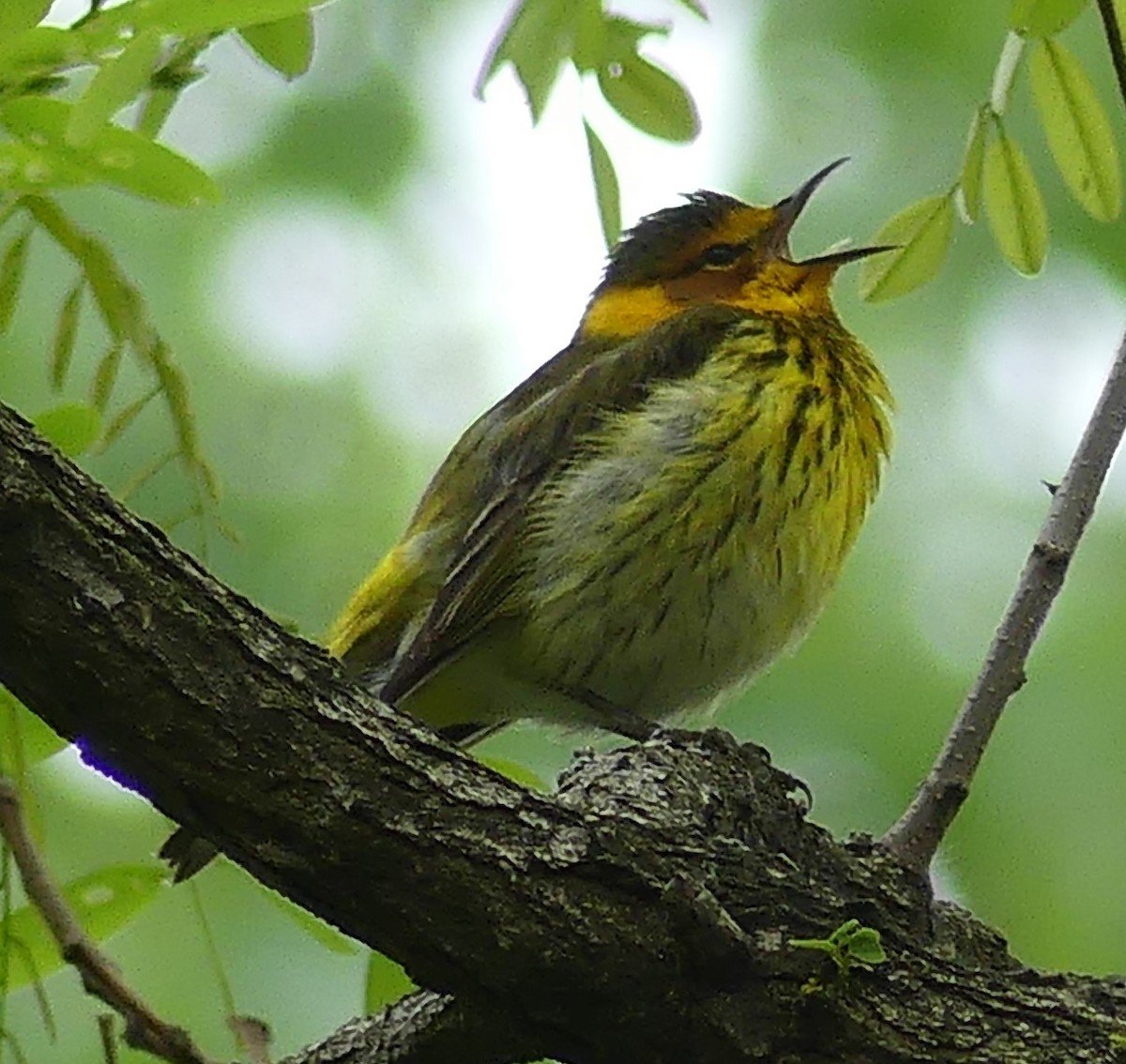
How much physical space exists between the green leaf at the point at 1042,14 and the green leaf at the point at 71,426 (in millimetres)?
1337

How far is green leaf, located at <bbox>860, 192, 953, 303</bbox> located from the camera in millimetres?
3213

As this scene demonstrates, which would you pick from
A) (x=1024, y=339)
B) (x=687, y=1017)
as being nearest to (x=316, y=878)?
(x=687, y=1017)

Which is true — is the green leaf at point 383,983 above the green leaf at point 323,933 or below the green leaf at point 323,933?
above

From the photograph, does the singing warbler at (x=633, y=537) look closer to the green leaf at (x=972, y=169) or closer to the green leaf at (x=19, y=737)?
the green leaf at (x=972, y=169)

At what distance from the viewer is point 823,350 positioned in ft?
15.6

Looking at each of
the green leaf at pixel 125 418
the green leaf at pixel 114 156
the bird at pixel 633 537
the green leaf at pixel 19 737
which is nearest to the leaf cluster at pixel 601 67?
the green leaf at pixel 114 156

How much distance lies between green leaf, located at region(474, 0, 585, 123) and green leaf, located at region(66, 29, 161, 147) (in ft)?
2.07

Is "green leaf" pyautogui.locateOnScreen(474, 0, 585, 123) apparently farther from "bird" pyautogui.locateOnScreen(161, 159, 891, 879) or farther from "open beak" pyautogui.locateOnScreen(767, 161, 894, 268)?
"open beak" pyautogui.locateOnScreen(767, 161, 894, 268)

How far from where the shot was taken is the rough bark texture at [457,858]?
229cm

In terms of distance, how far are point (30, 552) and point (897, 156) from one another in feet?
18.1

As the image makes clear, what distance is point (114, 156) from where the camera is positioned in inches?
96.0

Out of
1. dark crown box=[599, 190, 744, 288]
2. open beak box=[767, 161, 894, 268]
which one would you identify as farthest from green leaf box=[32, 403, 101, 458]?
dark crown box=[599, 190, 744, 288]

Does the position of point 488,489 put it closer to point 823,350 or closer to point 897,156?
point 823,350

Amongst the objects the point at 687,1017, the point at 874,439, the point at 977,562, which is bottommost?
the point at 687,1017
